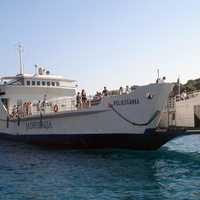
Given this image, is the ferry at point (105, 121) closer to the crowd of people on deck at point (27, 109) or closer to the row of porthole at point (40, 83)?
the crowd of people on deck at point (27, 109)

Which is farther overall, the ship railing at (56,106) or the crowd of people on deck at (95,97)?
the ship railing at (56,106)

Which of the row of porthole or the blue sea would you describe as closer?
the blue sea

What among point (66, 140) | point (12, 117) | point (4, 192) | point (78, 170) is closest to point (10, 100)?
point (12, 117)

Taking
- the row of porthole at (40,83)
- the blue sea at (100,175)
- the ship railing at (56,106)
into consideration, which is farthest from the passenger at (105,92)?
the row of porthole at (40,83)

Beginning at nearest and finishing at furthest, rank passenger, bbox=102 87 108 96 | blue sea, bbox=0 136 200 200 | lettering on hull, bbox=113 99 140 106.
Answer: blue sea, bbox=0 136 200 200, lettering on hull, bbox=113 99 140 106, passenger, bbox=102 87 108 96

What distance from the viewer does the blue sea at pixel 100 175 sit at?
10984 millimetres

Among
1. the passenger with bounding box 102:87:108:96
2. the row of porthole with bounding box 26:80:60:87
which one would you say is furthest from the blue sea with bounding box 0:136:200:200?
the row of porthole with bounding box 26:80:60:87

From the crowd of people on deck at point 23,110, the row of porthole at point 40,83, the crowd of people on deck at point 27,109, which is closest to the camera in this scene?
the crowd of people on deck at point 27,109

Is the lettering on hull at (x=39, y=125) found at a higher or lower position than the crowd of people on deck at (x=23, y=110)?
lower

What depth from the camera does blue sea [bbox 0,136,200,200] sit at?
11.0 metres

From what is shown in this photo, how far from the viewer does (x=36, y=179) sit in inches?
518

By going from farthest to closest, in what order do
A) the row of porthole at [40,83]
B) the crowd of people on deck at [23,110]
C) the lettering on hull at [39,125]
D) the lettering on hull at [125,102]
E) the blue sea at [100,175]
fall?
the row of porthole at [40,83] → the crowd of people on deck at [23,110] → the lettering on hull at [39,125] → the lettering on hull at [125,102] → the blue sea at [100,175]

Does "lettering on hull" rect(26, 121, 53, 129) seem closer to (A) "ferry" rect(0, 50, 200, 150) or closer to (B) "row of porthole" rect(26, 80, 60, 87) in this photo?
(A) "ferry" rect(0, 50, 200, 150)

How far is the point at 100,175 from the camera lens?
13445mm
